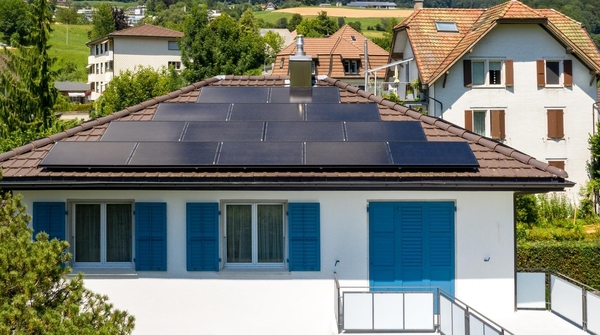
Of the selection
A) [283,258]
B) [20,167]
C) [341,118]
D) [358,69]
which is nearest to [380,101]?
[341,118]

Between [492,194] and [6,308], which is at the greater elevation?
[492,194]

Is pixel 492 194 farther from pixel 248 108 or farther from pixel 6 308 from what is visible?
pixel 6 308

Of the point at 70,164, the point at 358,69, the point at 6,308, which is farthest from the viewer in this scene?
the point at 358,69

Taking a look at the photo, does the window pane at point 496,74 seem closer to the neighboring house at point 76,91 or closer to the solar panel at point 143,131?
the solar panel at point 143,131

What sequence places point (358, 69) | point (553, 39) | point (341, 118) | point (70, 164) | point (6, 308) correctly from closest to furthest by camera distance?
point (6, 308)
point (70, 164)
point (341, 118)
point (553, 39)
point (358, 69)

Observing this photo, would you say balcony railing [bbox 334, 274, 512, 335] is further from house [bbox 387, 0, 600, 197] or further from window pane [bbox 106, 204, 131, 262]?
house [bbox 387, 0, 600, 197]

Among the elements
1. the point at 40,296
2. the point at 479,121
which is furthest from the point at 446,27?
the point at 40,296

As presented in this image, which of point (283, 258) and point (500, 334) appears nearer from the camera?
point (500, 334)

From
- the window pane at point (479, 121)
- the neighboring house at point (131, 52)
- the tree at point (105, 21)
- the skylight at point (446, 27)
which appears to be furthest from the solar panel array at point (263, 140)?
the tree at point (105, 21)
